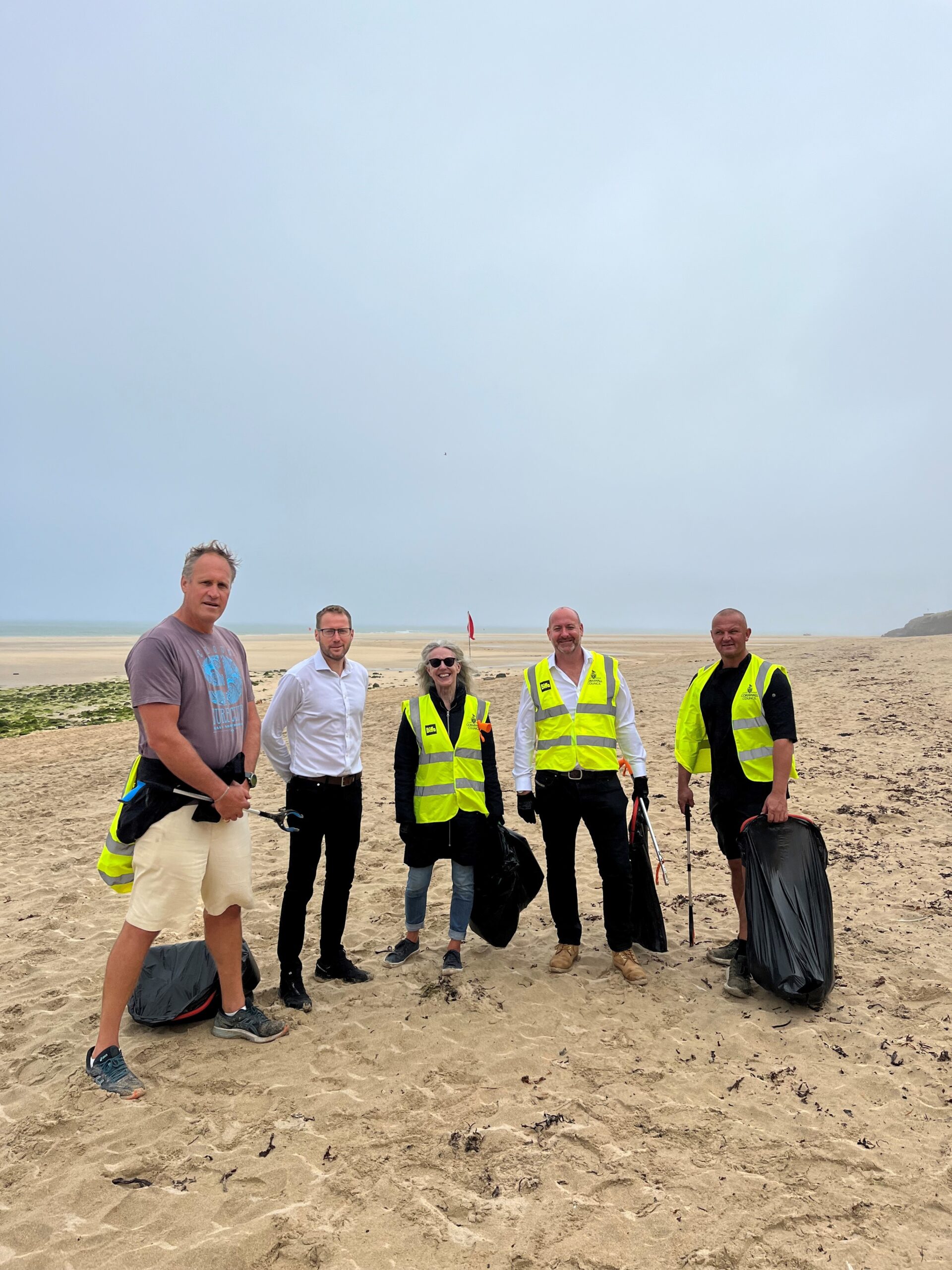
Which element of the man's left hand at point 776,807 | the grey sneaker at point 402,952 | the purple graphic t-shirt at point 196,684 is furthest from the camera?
the grey sneaker at point 402,952

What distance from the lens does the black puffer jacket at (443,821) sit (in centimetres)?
408

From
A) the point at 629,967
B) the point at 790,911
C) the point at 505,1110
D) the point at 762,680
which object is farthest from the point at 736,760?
the point at 505,1110

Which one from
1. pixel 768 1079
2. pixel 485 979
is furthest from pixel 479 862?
pixel 768 1079

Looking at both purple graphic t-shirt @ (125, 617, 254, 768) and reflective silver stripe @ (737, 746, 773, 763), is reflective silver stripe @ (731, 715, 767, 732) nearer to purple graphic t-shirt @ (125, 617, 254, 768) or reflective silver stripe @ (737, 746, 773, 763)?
reflective silver stripe @ (737, 746, 773, 763)

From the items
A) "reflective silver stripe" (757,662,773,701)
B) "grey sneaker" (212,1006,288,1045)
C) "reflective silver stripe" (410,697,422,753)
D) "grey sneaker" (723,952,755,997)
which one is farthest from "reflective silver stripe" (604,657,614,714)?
"grey sneaker" (212,1006,288,1045)

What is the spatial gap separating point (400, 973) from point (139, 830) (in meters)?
2.00

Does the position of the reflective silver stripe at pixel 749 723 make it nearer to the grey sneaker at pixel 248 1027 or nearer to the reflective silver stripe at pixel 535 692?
the reflective silver stripe at pixel 535 692

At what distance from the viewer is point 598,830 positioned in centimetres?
404

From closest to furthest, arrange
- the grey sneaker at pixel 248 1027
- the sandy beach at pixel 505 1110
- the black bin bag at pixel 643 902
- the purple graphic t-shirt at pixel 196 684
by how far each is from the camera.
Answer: the sandy beach at pixel 505 1110, the purple graphic t-shirt at pixel 196 684, the grey sneaker at pixel 248 1027, the black bin bag at pixel 643 902

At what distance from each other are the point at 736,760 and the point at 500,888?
5.21 feet

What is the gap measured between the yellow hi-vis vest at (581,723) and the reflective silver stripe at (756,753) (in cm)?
71

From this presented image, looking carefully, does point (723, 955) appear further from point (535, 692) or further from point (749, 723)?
point (535, 692)

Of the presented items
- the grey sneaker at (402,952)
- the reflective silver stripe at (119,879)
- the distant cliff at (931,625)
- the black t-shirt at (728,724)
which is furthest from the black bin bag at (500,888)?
the distant cliff at (931,625)

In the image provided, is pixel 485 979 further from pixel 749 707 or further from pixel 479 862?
pixel 749 707
